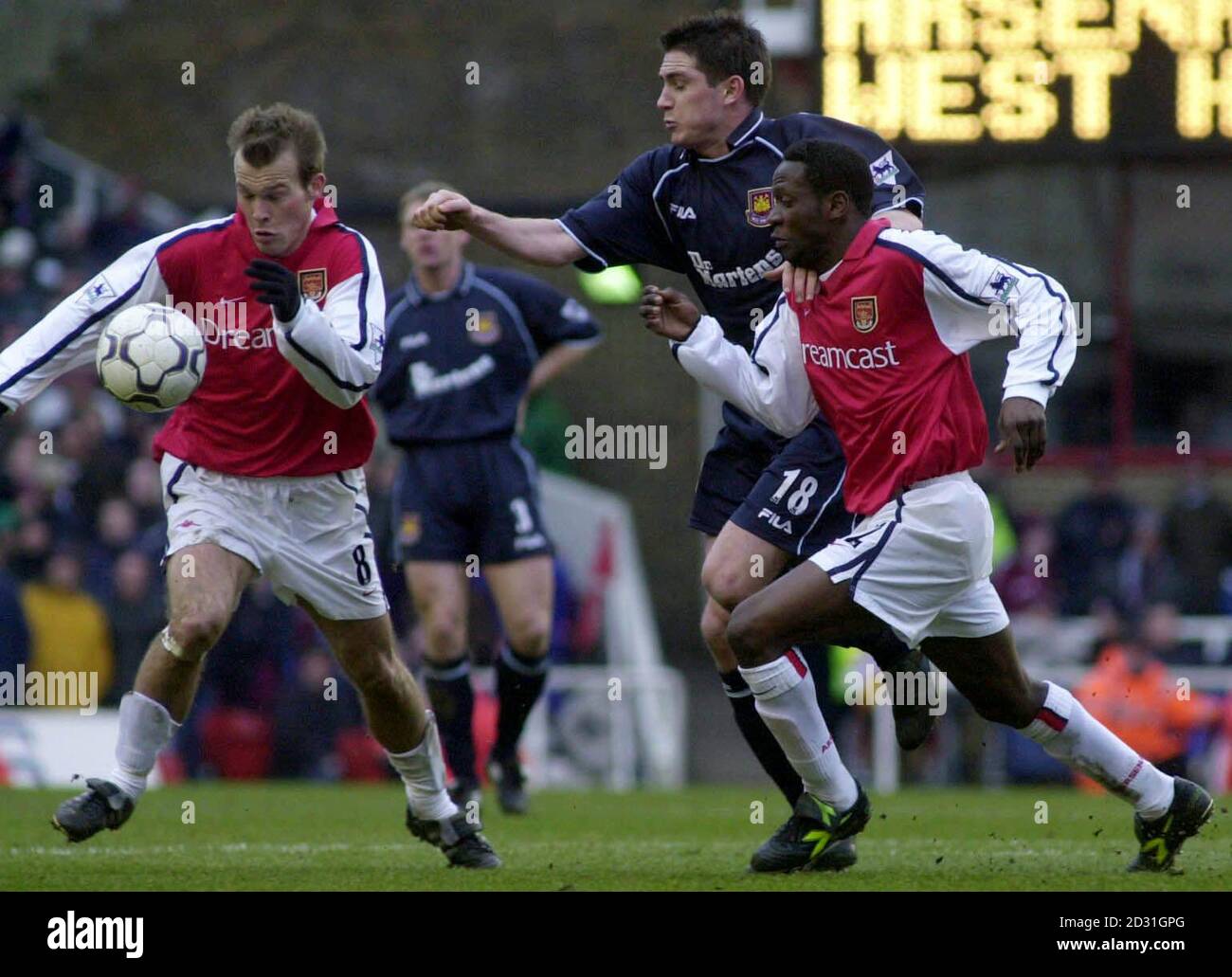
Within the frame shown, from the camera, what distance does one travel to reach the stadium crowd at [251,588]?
12641mm

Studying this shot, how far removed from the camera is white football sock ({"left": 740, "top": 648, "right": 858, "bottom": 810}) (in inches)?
248

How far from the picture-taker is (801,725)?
6387 mm

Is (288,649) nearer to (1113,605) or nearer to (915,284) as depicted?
(1113,605)

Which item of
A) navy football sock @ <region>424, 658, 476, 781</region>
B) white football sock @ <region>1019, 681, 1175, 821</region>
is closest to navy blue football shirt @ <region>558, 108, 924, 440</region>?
white football sock @ <region>1019, 681, 1175, 821</region>

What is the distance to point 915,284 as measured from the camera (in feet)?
20.2

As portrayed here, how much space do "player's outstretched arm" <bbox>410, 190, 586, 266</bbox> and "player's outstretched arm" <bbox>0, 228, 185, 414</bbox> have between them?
0.79 meters

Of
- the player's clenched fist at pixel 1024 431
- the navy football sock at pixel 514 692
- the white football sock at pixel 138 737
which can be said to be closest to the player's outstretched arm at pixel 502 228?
the white football sock at pixel 138 737

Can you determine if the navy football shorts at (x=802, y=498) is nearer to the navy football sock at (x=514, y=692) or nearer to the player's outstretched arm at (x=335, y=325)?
the player's outstretched arm at (x=335, y=325)

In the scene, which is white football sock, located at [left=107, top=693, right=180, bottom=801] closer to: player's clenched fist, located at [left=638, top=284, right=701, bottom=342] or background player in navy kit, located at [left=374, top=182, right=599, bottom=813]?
player's clenched fist, located at [left=638, top=284, right=701, bottom=342]

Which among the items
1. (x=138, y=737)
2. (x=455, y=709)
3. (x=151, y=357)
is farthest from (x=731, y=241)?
(x=455, y=709)

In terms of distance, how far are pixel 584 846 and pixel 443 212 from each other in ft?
7.99

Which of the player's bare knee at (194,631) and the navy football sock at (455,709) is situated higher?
the player's bare knee at (194,631)

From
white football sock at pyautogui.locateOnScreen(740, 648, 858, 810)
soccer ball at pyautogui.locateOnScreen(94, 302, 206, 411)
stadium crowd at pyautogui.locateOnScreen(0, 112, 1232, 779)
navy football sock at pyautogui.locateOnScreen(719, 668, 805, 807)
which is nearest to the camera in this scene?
soccer ball at pyautogui.locateOnScreen(94, 302, 206, 411)

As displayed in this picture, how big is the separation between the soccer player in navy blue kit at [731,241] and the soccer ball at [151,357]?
835 mm
